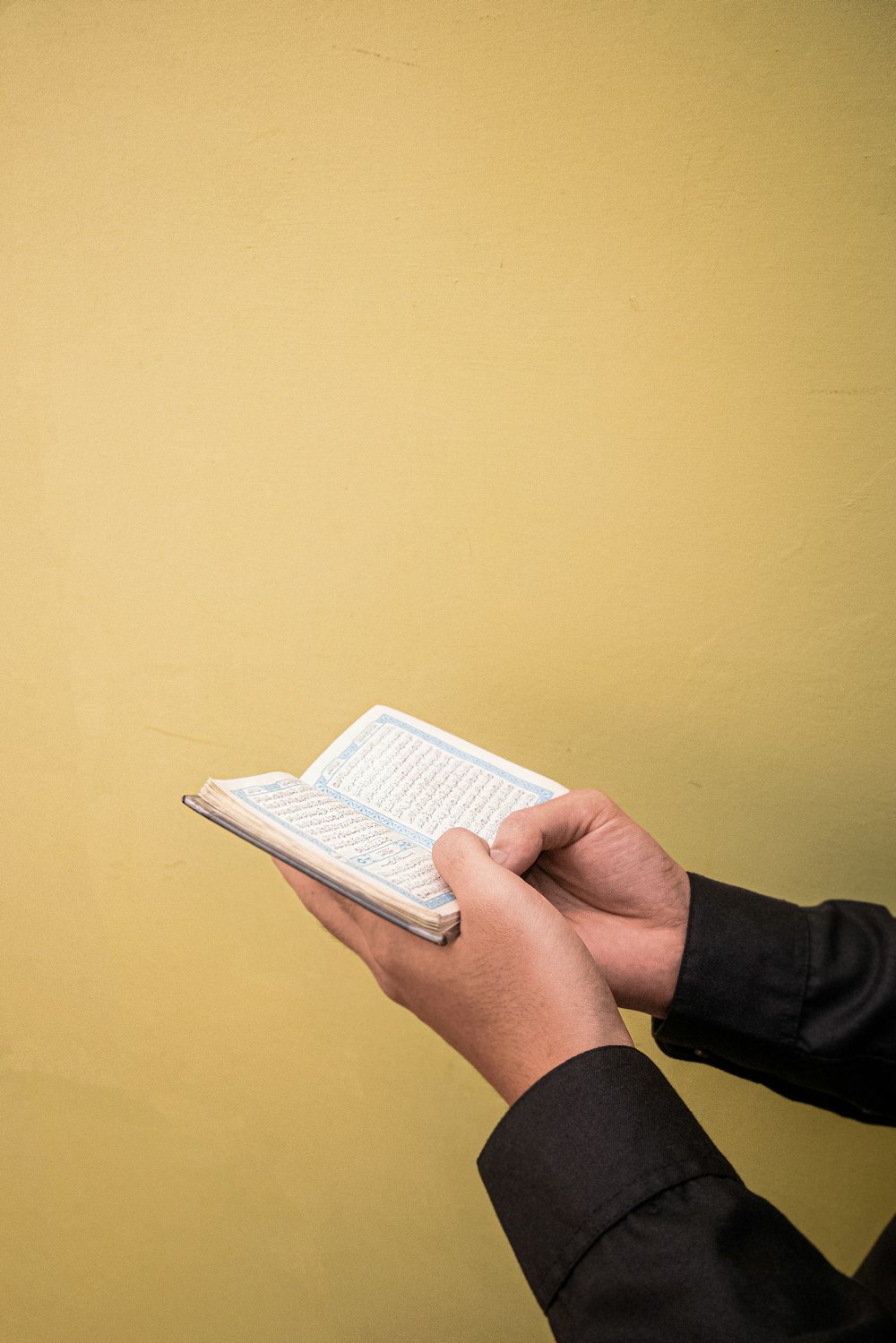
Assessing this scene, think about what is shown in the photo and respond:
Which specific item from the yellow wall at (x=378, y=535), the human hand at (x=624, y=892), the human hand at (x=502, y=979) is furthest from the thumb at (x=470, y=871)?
the yellow wall at (x=378, y=535)

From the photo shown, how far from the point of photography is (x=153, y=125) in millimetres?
873

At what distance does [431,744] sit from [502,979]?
280 mm

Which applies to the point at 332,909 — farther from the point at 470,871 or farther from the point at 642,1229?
the point at 642,1229

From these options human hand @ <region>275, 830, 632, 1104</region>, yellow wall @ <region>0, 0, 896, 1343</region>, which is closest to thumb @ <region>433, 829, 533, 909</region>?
human hand @ <region>275, 830, 632, 1104</region>

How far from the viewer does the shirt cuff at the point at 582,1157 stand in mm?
497

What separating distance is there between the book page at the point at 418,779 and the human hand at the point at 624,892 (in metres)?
0.04

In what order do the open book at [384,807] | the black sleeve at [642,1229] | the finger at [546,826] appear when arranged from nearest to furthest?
the black sleeve at [642,1229]
the open book at [384,807]
the finger at [546,826]

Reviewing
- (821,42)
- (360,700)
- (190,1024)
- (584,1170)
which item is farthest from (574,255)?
(190,1024)

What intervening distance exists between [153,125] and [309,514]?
397mm

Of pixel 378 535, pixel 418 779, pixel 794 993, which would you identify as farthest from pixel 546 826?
pixel 378 535

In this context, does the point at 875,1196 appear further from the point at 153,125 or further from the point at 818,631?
the point at 153,125

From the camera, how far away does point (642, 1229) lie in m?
0.49

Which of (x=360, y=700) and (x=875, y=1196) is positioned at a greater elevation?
(x=360, y=700)

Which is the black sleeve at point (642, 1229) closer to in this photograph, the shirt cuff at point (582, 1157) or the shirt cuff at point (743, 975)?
the shirt cuff at point (582, 1157)
